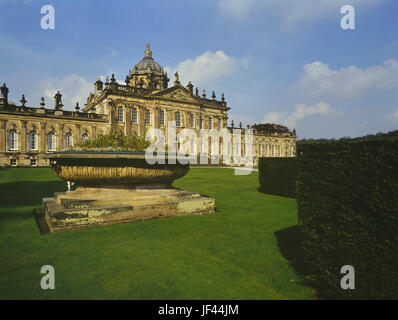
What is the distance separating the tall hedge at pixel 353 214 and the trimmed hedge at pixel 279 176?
796 centimetres

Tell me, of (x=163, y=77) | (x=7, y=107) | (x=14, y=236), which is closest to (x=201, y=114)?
(x=163, y=77)

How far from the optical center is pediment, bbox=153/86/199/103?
140 feet

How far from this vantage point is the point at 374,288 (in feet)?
8.72

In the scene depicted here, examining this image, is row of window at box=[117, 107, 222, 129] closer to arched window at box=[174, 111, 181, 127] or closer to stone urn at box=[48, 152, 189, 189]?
arched window at box=[174, 111, 181, 127]

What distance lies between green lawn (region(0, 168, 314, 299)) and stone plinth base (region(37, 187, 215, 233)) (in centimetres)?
27

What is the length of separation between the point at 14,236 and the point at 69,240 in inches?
51.6

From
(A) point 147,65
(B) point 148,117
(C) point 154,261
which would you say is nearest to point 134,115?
(B) point 148,117

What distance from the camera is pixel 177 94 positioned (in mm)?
43750

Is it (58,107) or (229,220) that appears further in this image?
(58,107)

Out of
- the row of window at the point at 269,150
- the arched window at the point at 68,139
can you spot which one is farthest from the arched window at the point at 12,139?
the row of window at the point at 269,150

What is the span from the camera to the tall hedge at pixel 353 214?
100 inches

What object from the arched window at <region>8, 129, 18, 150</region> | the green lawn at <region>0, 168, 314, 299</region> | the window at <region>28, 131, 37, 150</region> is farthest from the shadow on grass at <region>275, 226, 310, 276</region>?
the arched window at <region>8, 129, 18, 150</region>

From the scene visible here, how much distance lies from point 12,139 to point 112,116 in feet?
44.4
